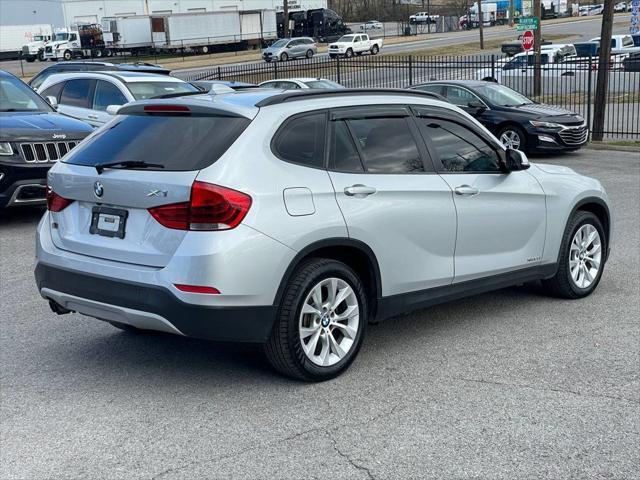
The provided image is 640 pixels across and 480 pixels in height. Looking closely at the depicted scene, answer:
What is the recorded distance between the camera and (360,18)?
11881 centimetres

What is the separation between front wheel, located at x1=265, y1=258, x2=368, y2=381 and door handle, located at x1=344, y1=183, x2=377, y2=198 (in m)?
0.44

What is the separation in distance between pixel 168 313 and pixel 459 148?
2.55 m

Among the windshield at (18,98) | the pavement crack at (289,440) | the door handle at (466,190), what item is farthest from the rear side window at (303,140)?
the windshield at (18,98)

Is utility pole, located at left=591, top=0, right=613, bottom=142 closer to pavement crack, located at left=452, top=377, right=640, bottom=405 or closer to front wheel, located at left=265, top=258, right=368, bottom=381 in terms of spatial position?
pavement crack, located at left=452, top=377, right=640, bottom=405

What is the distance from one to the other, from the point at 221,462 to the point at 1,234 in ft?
23.4

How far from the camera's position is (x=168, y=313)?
4918 mm

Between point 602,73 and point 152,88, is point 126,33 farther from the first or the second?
point 152,88

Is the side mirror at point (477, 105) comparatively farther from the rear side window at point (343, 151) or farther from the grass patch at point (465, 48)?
the grass patch at point (465, 48)

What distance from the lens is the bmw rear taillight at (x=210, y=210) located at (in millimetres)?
4867

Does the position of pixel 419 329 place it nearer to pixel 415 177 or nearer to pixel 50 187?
pixel 415 177

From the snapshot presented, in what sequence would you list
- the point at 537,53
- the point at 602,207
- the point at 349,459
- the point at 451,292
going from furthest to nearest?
the point at 537,53, the point at 602,207, the point at 451,292, the point at 349,459

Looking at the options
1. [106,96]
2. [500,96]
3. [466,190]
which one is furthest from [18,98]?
[500,96]

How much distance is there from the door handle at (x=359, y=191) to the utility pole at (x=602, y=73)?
16318mm

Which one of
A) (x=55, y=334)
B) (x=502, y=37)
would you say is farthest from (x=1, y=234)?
(x=502, y=37)
